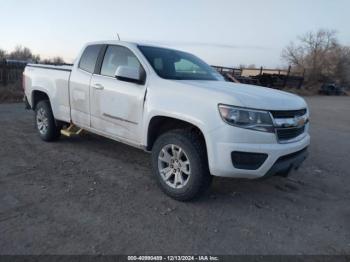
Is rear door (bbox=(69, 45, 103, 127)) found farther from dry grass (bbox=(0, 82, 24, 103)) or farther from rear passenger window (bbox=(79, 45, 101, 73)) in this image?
dry grass (bbox=(0, 82, 24, 103))

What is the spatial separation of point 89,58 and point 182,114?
7.59ft

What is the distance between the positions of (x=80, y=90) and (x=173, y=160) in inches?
84.4

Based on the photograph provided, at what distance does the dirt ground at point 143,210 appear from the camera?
301 centimetres

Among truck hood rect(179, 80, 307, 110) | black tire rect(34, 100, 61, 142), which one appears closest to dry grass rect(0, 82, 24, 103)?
black tire rect(34, 100, 61, 142)

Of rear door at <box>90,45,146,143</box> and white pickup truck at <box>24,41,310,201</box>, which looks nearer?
white pickup truck at <box>24,41,310,201</box>

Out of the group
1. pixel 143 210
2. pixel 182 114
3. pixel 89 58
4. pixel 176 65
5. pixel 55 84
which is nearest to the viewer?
pixel 143 210

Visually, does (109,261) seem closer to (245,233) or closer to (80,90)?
(245,233)

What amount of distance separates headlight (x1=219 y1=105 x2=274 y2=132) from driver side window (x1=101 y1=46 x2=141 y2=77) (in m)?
Answer: 1.61

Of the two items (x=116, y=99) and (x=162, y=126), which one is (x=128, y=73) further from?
(x=162, y=126)

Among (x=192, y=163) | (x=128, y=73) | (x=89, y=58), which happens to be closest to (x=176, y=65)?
(x=128, y=73)

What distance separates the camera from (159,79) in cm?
414

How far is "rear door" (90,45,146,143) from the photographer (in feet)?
14.1

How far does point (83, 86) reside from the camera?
202 inches

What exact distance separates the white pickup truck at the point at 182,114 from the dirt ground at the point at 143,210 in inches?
18.3
